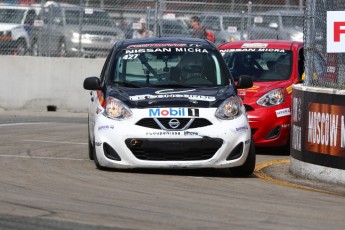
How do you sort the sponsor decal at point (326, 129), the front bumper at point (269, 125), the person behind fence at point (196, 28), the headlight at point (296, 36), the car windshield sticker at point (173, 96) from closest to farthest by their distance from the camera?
the sponsor decal at point (326, 129) → the car windshield sticker at point (173, 96) → the front bumper at point (269, 125) → the person behind fence at point (196, 28) → the headlight at point (296, 36)

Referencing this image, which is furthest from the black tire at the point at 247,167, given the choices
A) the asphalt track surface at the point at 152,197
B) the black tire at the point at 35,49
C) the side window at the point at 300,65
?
the black tire at the point at 35,49

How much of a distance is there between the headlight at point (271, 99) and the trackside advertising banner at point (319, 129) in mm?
2327

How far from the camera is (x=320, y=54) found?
12102 mm

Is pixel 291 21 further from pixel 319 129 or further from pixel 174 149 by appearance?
pixel 174 149

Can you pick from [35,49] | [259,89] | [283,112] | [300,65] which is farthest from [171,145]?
[35,49]

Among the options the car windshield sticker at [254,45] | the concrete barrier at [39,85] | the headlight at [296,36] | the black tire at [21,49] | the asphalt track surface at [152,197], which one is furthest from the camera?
the headlight at [296,36]

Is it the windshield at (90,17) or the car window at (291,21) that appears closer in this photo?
the windshield at (90,17)

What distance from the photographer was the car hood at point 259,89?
48.5 feet

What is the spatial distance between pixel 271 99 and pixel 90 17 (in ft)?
31.5

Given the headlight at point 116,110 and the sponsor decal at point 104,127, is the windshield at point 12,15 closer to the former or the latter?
the headlight at point 116,110

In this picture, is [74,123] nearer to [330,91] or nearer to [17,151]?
[17,151]

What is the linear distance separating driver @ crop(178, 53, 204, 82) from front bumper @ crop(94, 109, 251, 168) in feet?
3.88

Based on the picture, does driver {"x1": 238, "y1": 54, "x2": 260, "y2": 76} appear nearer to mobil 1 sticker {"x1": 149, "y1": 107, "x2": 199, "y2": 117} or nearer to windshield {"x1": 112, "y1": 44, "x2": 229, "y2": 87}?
windshield {"x1": 112, "y1": 44, "x2": 229, "y2": 87}

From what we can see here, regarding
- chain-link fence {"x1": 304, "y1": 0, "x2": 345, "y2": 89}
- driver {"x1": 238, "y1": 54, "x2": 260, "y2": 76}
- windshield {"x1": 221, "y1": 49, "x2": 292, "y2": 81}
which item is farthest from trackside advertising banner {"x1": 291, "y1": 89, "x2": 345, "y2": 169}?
driver {"x1": 238, "y1": 54, "x2": 260, "y2": 76}
